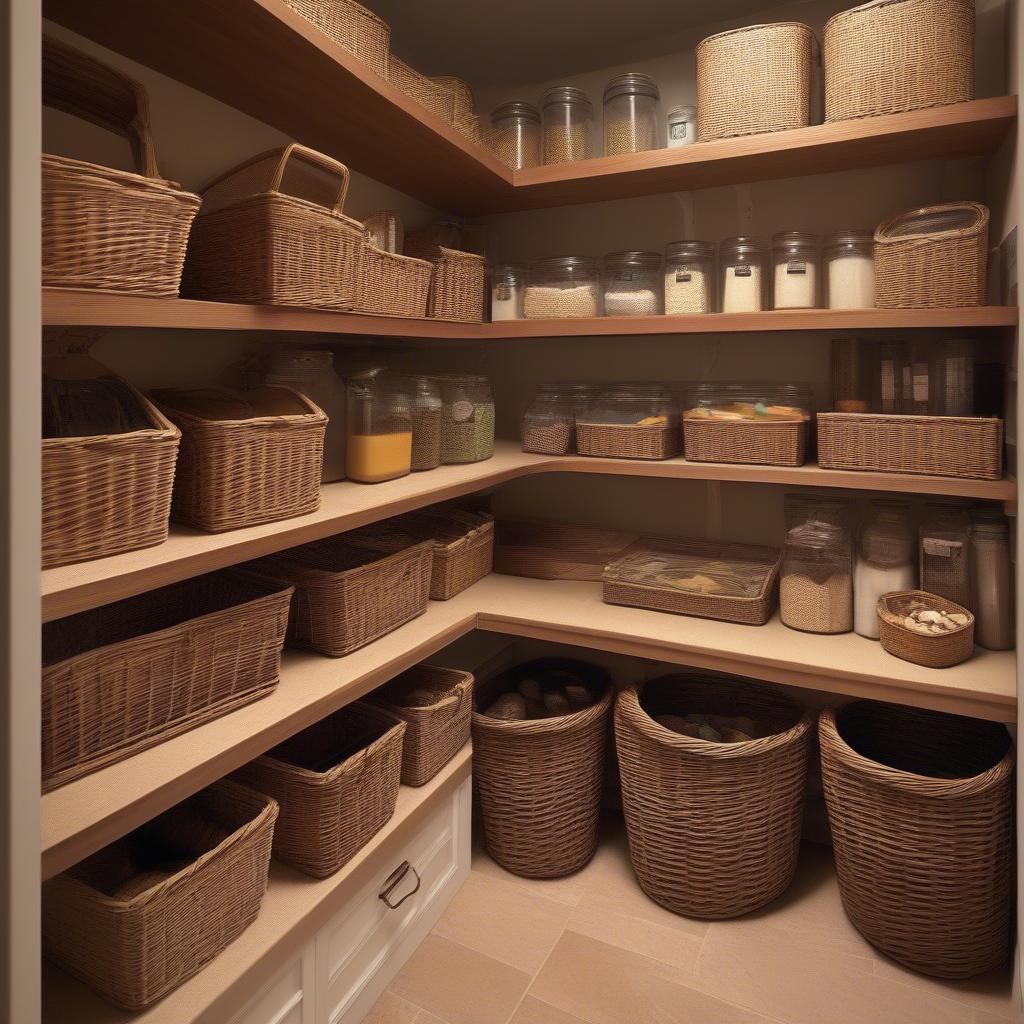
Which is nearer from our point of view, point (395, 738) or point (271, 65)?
point (271, 65)

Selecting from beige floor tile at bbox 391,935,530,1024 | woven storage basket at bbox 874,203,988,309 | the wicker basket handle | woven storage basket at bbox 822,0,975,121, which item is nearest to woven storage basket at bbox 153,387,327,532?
the wicker basket handle

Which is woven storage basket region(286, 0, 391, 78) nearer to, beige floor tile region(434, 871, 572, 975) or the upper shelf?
the upper shelf

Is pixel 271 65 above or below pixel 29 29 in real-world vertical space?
above

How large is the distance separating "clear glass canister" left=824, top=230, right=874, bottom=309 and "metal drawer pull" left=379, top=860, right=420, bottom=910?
173 centimetres

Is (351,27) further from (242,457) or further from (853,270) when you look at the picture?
(853,270)

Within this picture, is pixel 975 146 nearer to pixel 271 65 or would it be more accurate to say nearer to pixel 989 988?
pixel 271 65

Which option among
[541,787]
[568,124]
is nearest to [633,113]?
[568,124]

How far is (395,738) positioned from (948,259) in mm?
1654

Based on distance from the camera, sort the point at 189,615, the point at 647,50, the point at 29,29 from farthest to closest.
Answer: the point at 647,50 < the point at 189,615 < the point at 29,29

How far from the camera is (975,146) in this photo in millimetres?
1981

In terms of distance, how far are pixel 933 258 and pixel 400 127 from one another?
1277 mm

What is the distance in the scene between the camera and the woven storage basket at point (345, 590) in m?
1.77

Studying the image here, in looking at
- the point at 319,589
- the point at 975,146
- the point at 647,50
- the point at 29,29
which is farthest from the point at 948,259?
the point at 29,29

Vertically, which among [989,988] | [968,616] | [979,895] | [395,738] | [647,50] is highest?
[647,50]
